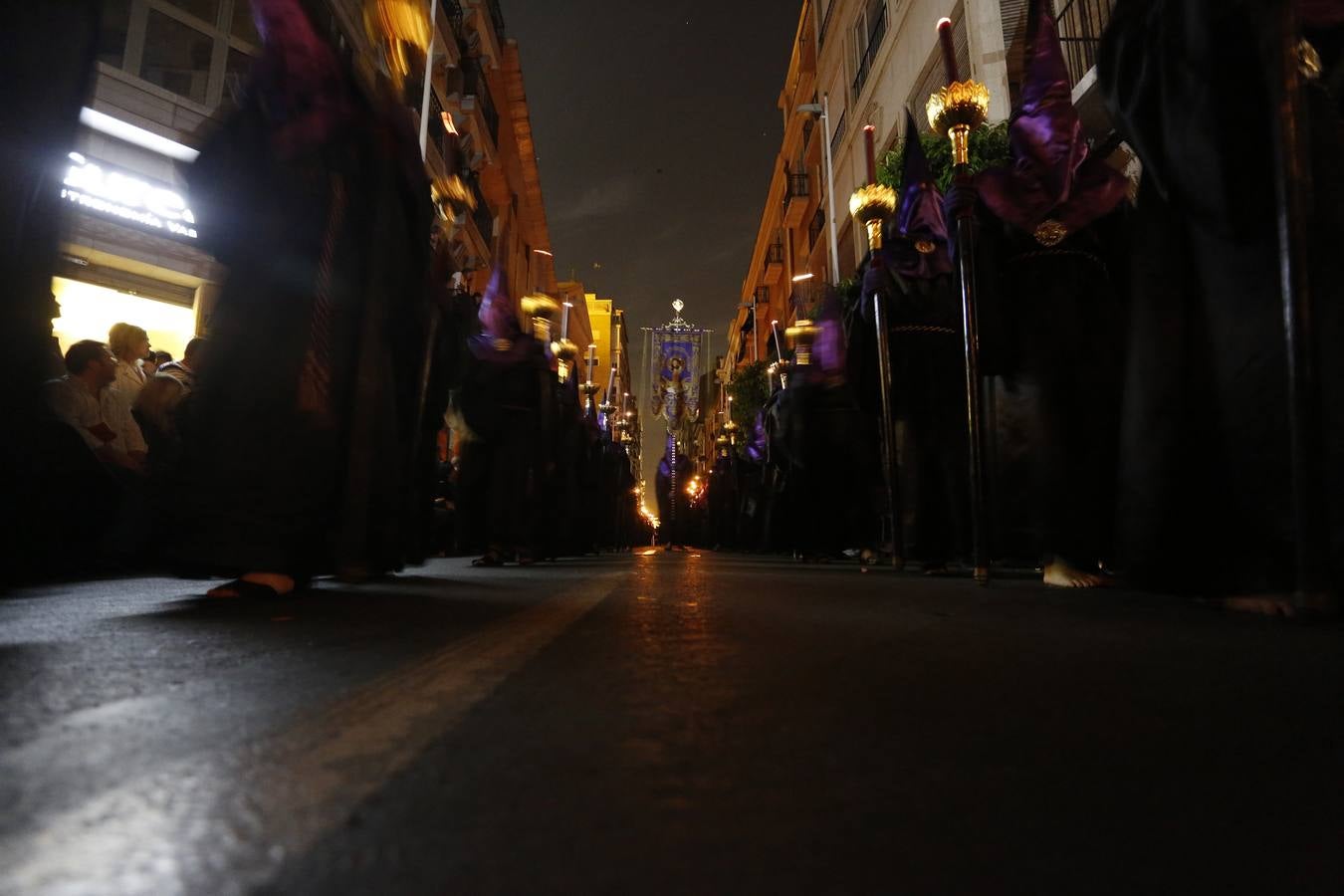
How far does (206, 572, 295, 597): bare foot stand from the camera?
2.02 metres

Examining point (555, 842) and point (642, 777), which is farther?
point (642, 777)

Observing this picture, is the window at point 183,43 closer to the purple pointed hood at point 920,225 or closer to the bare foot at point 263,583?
the purple pointed hood at point 920,225

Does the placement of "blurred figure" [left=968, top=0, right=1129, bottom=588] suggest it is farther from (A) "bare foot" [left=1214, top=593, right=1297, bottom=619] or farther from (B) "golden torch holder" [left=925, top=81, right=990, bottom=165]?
(A) "bare foot" [left=1214, top=593, right=1297, bottom=619]

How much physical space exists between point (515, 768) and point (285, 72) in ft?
7.71

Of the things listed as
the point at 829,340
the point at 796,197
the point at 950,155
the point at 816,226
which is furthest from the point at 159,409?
the point at 796,197

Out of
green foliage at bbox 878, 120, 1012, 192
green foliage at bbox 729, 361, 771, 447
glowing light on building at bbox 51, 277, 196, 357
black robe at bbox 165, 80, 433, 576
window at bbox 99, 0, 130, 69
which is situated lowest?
black robe at bbox 165, 80, 433, 576

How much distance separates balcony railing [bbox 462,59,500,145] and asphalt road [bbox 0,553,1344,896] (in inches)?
823

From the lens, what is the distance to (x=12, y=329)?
1.66 metres

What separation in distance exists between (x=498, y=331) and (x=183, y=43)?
7.46 m

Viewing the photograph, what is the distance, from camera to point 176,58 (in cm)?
939

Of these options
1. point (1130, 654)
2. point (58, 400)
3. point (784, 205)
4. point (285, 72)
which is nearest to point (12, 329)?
point (285, 72)

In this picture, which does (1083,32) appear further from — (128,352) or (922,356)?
(128,352)

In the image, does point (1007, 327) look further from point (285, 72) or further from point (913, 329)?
point (285, 72)

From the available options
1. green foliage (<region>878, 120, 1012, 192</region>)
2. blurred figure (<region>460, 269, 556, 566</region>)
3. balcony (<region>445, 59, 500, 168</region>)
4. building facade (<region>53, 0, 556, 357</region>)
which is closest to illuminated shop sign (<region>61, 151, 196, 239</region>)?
building facade (<region>53, 0, 556, 357</region>)
